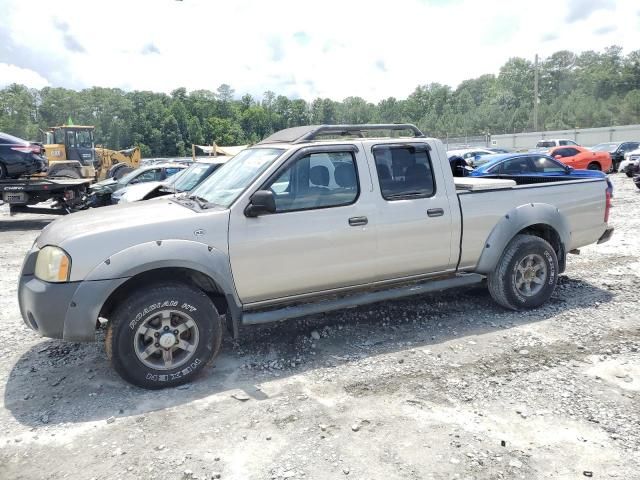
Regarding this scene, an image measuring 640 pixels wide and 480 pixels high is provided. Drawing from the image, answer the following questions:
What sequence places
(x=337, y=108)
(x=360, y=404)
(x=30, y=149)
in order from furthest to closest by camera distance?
1. (x=337, y=108)
2. (x=30, y=149)
3. (x=360, y=404)

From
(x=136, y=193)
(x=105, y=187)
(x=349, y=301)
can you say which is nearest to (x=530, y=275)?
(x=349, y=301)

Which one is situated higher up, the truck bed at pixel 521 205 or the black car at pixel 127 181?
the black car at pixel 127 181

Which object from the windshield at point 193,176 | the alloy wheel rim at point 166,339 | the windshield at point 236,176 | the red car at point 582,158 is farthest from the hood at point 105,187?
the red car at point 582,158

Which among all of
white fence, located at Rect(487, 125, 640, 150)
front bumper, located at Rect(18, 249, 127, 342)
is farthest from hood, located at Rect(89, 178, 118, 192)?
white fence, located at Rect(487, 125, 640, 150)

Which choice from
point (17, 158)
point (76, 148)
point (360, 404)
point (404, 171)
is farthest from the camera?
point (76, 148)

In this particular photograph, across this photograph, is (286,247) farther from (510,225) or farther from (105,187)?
(105,187)

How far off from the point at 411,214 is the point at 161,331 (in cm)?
245

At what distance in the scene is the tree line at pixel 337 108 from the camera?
271 feet

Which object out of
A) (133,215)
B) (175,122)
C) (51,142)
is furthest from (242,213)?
(175,122)

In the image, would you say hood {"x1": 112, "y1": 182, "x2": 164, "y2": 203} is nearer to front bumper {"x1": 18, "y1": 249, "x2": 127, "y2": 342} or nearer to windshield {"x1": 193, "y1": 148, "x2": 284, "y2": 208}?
windshield {"x1": 193, "y1": 148, "x2": 284, "y2": 208}

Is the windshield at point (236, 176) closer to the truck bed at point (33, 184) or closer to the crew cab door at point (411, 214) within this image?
the crew cab door at point (411, 214)

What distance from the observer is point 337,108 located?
128375 mm

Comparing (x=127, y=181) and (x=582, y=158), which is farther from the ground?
(x=127, y=181)

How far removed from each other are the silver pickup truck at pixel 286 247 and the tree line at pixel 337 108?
66923 mm
